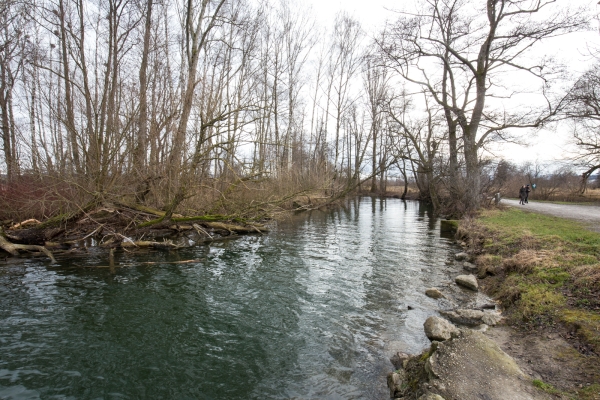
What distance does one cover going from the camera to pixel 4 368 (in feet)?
12.1

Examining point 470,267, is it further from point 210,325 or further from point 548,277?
point 210,325

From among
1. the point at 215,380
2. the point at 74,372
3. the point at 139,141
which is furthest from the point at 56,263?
the point at 215,380

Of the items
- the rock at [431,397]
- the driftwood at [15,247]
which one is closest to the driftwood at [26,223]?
the driftwood at [15,247]

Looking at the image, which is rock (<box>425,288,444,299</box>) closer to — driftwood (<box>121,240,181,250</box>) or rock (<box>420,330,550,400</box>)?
rock (<box>420,330,550,400</box>)

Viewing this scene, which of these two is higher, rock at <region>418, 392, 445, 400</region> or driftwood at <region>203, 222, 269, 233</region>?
driftwood at <region>203, 222, 269, 233</region>

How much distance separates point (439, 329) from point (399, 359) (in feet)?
3.35

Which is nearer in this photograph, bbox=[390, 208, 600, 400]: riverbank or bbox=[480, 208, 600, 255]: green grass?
bbox=[390, 208, 600, 400]: riverbank

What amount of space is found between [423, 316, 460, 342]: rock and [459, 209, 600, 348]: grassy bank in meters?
1.08

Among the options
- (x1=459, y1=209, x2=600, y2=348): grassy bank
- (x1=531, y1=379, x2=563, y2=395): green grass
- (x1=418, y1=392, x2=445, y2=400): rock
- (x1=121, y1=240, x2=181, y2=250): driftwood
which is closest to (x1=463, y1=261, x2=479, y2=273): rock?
(x1=459, y1=209, x2=600, y2=348): grassy bank

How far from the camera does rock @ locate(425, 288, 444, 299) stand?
20.3ft

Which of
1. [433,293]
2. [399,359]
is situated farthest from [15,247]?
[433,293]

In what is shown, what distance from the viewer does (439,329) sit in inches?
180

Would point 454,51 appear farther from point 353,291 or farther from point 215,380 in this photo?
point 215,380

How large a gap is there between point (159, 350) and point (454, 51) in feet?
60.0
